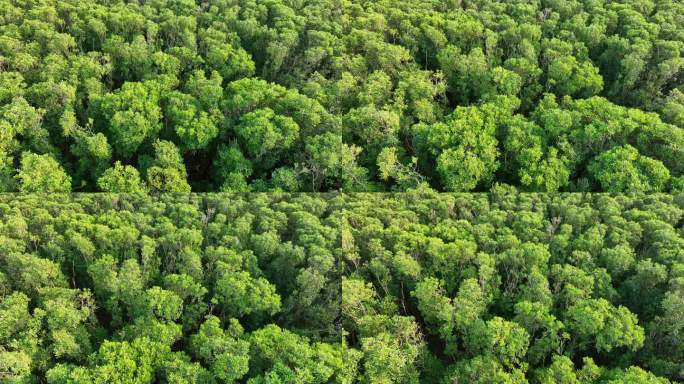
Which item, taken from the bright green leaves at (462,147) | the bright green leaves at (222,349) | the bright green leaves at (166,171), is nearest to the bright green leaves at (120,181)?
the bright green leaves at (166,171)

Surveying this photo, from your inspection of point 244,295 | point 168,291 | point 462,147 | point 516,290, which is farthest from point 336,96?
point 168,291

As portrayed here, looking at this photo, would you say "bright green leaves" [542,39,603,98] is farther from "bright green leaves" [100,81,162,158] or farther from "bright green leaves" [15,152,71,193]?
"bright green leaves" [15,152,71,193]

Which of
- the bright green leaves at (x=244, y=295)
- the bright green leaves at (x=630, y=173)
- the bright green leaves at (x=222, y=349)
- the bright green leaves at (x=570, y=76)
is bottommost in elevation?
the bright green leaves at (x=222, y=349)

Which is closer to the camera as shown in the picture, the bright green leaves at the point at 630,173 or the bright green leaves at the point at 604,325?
the bright green leaves at the point at 604,325

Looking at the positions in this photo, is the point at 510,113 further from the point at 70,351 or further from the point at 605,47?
the point at 70,351

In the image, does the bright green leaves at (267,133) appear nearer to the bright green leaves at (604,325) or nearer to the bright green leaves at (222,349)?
the bright green leaves at (222,349)

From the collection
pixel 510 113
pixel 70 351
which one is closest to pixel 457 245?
pixel 510 113
